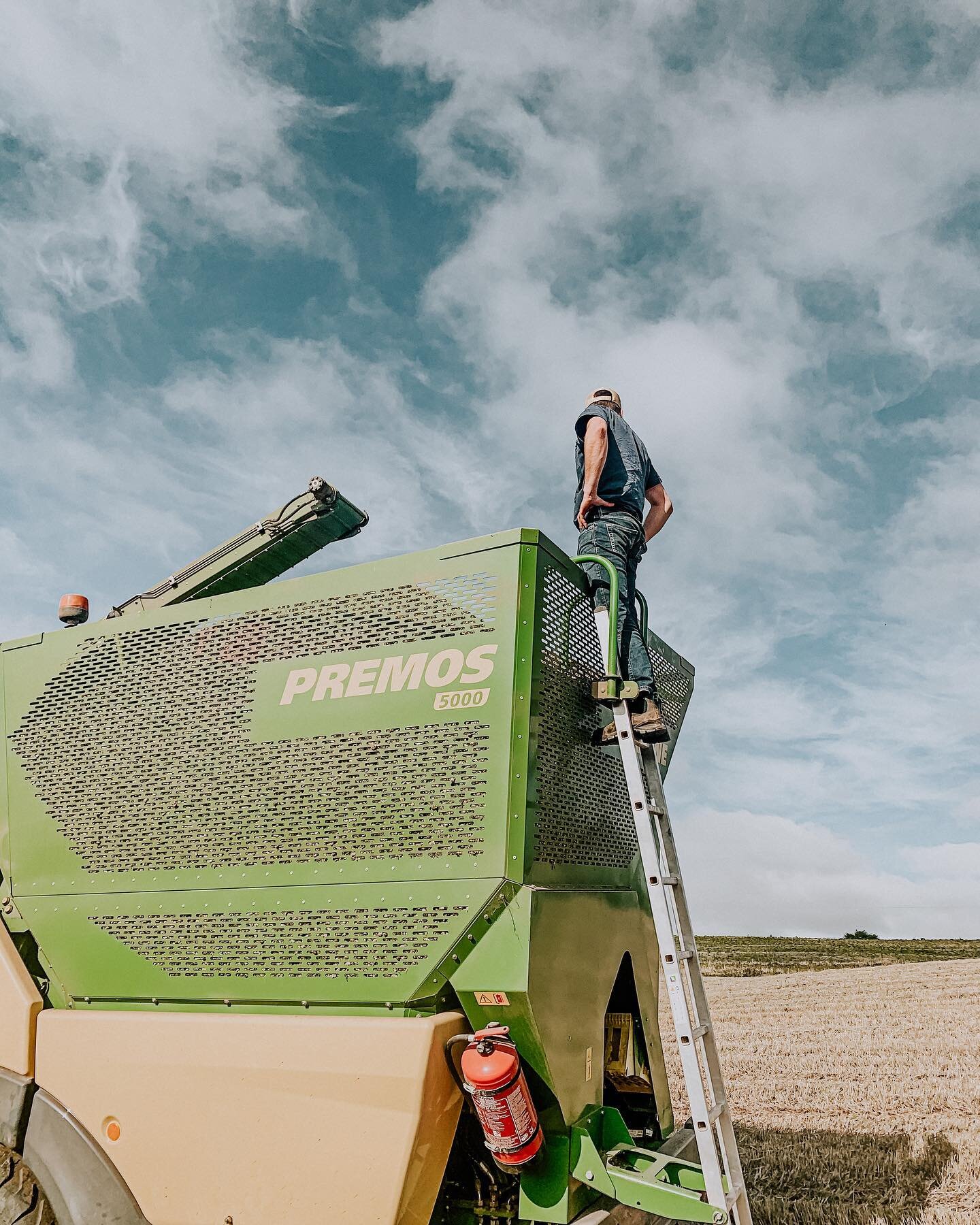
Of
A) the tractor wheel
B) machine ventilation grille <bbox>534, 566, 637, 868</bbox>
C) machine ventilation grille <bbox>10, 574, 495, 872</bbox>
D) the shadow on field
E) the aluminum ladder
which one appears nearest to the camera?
the aluminum ladder

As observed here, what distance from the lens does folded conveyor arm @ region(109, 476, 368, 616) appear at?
212 inches

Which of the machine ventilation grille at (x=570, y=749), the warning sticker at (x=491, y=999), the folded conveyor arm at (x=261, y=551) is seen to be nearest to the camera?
the warning sticker at (x=491, y=999)

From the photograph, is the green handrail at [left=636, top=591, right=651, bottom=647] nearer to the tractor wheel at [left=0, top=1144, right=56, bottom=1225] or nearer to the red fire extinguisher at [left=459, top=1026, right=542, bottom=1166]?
the red fire extinguisher at [left=459, top=1026, right=542, bottom=1166]

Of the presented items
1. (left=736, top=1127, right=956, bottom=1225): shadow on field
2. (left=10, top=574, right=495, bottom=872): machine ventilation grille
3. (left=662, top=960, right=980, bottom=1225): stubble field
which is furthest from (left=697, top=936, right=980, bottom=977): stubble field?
(left=10, top=574, right=495, bottom=872): machine ventilation grille

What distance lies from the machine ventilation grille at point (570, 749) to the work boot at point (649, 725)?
0.25 m

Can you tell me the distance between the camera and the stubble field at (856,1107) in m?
5.10

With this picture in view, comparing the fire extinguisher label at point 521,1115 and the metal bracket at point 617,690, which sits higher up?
the metal bracket at point 617,690

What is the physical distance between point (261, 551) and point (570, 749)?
2.29 metres

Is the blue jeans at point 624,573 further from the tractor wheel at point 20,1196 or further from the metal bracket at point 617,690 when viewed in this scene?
the tractor wheel at point 20,1196

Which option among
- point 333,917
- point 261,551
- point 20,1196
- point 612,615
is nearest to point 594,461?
point 612,615

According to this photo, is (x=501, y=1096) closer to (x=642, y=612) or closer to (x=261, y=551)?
(x=642, y=612)

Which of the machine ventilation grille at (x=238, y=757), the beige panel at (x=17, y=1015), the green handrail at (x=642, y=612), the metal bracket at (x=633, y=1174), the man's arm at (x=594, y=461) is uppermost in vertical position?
the man's arm at (x=594, y=461)

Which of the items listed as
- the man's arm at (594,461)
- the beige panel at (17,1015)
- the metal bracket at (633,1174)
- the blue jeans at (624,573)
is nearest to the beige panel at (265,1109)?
the beige panel at (17,1015)

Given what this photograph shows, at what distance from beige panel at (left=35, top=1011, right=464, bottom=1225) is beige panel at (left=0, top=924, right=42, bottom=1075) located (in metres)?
0.12
